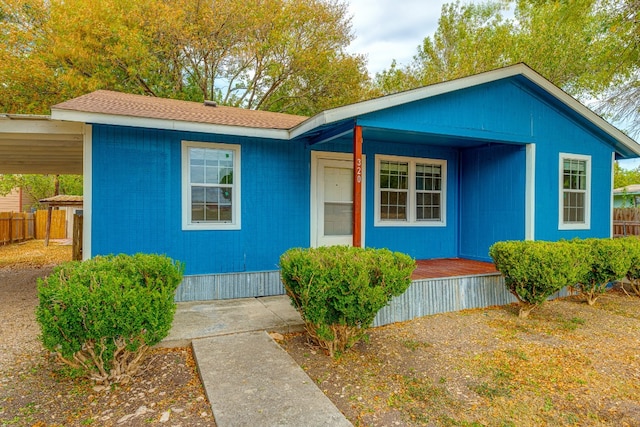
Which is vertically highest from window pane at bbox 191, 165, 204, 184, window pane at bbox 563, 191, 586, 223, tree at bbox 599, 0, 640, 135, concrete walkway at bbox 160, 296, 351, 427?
tree at bbox 599, 0, 640, 135

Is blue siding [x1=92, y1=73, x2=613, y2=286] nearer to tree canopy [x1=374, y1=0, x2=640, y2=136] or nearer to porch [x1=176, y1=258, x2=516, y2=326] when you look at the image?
porch [x1=176, y1=258, x2=516, y2=326]

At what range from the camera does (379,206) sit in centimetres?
734

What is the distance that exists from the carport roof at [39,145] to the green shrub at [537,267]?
247 inches

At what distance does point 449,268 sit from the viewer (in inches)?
259

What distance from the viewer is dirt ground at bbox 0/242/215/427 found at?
260cm

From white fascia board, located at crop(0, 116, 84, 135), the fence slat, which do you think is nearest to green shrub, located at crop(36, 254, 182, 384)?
white fascia board, located at crop(0, 116, 84, 135)

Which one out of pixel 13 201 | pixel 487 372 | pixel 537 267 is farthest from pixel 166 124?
pixel 13 201

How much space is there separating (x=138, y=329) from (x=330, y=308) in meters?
1.66

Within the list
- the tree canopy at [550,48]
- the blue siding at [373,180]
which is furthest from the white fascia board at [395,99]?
the tree canopy at [550,48]

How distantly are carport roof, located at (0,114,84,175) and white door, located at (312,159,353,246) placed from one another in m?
3.79

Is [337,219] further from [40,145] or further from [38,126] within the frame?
[40,145]

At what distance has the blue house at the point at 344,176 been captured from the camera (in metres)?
5.27

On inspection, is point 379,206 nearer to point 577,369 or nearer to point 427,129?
point 427,129

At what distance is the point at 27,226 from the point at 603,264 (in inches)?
815
